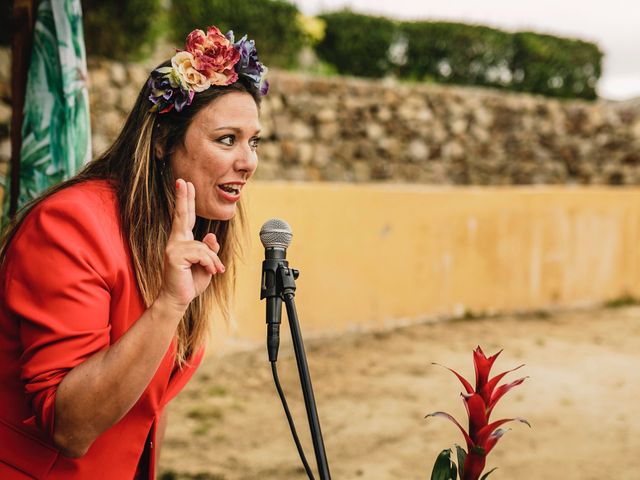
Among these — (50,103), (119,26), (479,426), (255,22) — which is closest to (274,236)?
(479,426)

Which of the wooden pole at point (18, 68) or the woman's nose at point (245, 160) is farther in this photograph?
the wooden pole at point (18, 68)

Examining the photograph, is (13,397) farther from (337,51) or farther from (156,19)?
(337,51)

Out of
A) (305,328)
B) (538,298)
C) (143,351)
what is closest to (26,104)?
(143,351)

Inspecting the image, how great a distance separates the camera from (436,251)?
27.0 feet

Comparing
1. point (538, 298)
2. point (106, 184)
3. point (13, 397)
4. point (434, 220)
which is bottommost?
point (538, 298)

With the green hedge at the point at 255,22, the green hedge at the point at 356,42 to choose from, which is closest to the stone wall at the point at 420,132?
Result: the green hedge at the point at 255,22

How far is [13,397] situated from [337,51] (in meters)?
8.86

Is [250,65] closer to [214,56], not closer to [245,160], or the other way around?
[214,56]

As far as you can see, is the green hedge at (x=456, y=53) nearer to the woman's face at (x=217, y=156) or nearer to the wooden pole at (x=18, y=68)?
the wooden pole at (x=18, y=68)

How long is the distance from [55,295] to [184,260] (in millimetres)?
287

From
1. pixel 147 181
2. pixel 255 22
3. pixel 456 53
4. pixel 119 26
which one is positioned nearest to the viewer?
pixel 147 181

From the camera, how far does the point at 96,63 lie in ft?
22.3

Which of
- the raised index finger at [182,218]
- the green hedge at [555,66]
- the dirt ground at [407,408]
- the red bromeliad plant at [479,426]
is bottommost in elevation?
the dirt ground at [407,408]

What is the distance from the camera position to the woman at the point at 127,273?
1.70 meters
